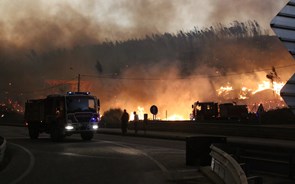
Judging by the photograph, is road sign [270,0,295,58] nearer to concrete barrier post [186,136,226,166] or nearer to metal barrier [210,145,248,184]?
metal barrier [210,145,248,184]

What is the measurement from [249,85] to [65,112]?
8221 centimetres

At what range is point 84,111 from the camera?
24656mm

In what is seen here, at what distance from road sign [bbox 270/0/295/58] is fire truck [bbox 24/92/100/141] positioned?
63.5 feet

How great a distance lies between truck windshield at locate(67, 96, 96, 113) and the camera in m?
24.3

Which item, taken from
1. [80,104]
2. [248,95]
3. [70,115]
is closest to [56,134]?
[70,115]

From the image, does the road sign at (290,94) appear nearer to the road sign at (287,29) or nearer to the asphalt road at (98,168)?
the road sign at (287,29)

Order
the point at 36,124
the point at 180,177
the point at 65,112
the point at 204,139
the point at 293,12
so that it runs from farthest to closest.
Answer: the point at 36,124, the point at 65,112, the point at 204,139, the point at 180,177, the point at 293,12

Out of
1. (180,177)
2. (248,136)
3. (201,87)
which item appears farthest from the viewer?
(201,87)

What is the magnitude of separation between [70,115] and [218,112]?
3144 cm

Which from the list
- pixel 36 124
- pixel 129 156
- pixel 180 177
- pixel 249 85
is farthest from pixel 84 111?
pixel 249 85

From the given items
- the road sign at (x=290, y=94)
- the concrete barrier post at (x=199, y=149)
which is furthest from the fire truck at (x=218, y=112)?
the road sign at (x=290, y=94)

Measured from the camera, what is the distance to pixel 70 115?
24.1 m

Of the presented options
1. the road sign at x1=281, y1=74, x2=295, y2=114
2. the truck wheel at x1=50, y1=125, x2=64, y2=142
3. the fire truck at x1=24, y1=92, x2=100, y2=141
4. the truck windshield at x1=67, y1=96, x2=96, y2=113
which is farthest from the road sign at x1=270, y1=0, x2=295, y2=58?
the truck wheel at x1=50, y1=125, x2=64, y2=142

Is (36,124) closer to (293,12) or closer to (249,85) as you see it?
(293,12)
